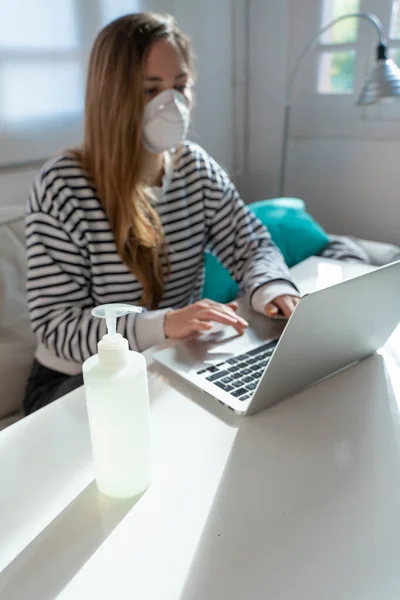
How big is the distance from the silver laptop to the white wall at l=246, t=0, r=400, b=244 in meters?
1.32

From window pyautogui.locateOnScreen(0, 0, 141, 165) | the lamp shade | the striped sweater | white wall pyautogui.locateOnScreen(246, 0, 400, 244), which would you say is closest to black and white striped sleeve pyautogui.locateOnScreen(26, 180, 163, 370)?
the striped sweater

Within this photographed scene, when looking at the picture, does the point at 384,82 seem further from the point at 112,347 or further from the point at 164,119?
the point at 112,347

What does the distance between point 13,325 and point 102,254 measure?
1.15 ft

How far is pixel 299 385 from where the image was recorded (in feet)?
2.41

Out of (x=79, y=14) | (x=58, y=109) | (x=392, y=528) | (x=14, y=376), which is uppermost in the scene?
(x=79, y=14)

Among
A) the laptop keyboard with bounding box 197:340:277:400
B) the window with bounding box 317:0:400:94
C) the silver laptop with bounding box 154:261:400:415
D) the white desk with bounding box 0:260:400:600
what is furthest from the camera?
the window with bounding box 317:0:400:94

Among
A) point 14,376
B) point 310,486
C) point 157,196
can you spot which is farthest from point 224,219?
point 310,486

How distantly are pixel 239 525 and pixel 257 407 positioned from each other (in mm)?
195

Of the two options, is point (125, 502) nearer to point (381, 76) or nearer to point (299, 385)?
point (299, 385)

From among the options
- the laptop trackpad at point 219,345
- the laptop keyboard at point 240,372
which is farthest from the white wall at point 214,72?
the laptop keyboard at point 240,372

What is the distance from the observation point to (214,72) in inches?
83.9

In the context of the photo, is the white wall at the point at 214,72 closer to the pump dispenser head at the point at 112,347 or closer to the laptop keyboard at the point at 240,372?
the laptop keyboard at the point at 240,372

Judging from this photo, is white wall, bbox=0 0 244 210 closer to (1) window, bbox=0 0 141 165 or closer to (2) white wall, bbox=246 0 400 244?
(2) white wall, bbox=246 0 400 244

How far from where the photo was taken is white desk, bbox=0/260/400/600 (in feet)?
1.53
